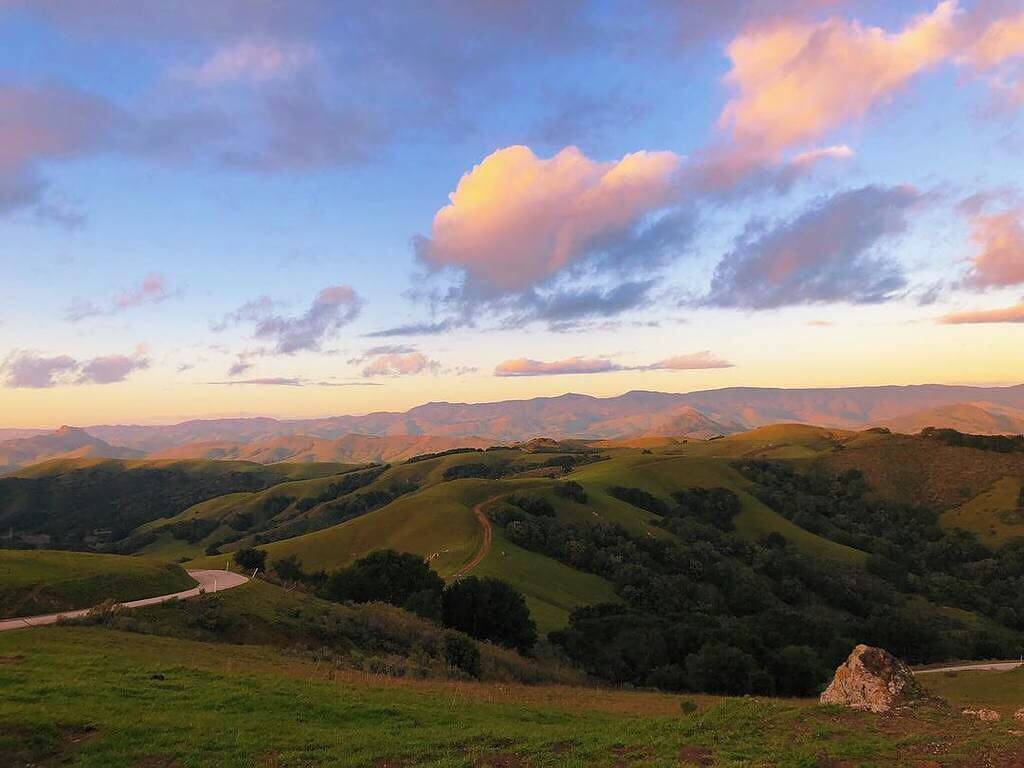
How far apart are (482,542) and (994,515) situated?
4669 inches

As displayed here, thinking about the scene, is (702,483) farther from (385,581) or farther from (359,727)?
(359,727)

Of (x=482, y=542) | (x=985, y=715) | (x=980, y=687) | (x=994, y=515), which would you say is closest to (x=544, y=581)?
(x=482, y=542)

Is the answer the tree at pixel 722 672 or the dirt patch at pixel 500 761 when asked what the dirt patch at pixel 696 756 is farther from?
the tree at pixel 722 672

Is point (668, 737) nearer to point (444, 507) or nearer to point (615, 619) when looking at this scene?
point (615, 619)

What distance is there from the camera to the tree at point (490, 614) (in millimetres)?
50312

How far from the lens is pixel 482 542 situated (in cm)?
9425

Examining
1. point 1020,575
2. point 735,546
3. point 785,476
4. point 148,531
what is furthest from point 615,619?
point 148,531

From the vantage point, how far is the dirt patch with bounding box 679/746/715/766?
1560 centimetres

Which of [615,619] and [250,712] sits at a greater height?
[250,712]

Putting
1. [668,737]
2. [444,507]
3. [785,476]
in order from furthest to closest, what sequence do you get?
[785,476] < [444,507] < [668,737]

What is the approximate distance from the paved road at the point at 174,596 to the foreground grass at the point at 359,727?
533 centimetres

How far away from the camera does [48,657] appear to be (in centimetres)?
2317

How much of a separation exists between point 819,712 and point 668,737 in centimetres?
586

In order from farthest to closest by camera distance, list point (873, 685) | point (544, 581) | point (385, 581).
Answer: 1. point (544, 581)
2. point (385, 581)
3. point (873, 685)
